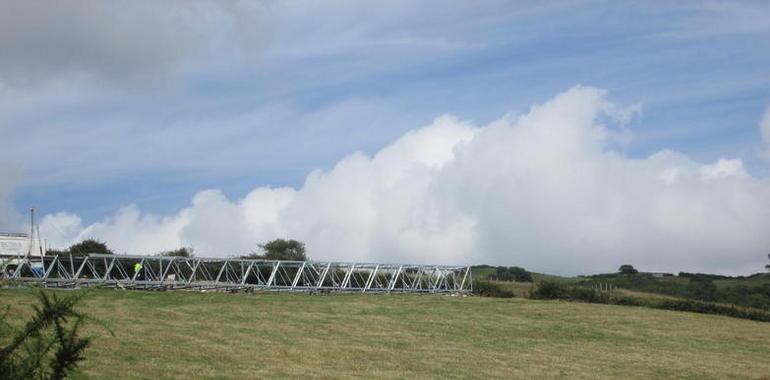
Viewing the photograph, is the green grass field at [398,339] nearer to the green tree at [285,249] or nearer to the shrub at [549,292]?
the shrub at [549,292]

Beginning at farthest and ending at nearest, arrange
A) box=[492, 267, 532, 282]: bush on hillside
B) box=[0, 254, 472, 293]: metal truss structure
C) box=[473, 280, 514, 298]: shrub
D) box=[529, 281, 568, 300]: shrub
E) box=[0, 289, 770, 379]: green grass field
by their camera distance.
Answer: box=[492, 267, 532, 282]: bush on hillside < box=[473, 280, 514, 298]: shrub < box=[529, 281, 568, 300]: shrub < box=[0, 254, 472, 293]: metal truss structure < box=[0, 289, 770, 379]: green grass field

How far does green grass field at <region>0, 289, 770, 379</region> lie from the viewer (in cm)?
2586

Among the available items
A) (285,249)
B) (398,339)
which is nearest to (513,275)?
(285,249)

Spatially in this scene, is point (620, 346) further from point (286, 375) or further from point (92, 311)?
point (92, 311)

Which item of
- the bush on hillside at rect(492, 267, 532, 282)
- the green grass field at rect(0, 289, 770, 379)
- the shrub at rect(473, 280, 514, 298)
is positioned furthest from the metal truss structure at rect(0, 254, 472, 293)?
the bush on hillside at rect(492, 267, 532, 282)

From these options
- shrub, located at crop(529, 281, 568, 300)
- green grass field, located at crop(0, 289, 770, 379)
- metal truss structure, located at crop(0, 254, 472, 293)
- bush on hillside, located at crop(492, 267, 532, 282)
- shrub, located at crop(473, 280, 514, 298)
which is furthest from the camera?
bush on hillside, located at crop(492, 267, 532, 282)

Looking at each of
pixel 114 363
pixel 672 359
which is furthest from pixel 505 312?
pixel 114 363

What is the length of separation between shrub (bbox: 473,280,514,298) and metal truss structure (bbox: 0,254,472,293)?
0.71m

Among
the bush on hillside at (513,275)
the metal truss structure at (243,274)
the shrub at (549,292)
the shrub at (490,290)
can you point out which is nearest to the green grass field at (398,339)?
the metal truss structure at (243,274)

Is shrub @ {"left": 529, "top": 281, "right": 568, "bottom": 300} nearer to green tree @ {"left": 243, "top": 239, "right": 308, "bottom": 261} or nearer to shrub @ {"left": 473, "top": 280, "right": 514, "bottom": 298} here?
shrub @ {"left": 473, "top": 280, "right": 514, "bottom": 298}

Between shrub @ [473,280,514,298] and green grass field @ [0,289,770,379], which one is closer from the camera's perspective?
green grass field @ [0,289,770,379]

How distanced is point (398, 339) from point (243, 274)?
19694 mm

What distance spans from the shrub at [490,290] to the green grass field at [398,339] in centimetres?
880

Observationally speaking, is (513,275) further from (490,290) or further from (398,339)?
(398,339)
